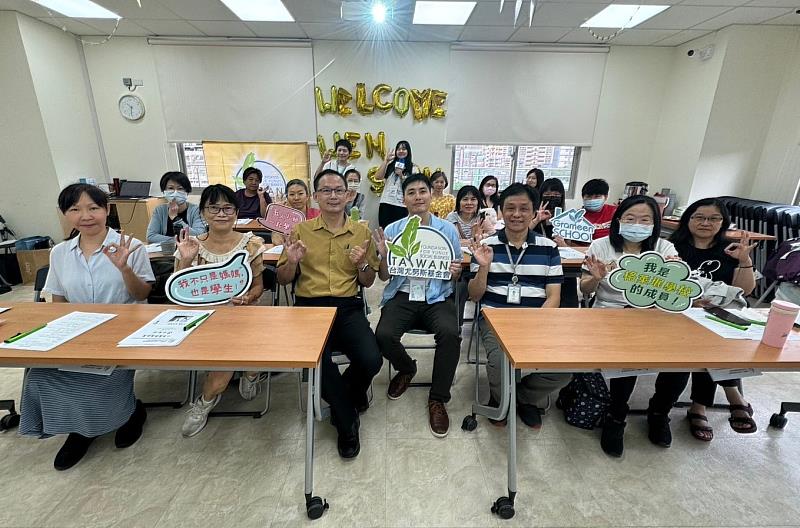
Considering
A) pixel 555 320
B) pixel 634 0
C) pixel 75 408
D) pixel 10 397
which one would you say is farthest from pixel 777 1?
pixel 10 397

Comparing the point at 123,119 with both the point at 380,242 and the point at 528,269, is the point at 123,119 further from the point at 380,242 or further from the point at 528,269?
the point at 528,269

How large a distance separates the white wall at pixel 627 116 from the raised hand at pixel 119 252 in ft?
19.5

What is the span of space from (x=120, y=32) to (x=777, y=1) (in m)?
7.77

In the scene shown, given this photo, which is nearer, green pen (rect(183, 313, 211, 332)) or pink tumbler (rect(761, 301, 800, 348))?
pink tumbler (rect(761, 301, 800, 348))

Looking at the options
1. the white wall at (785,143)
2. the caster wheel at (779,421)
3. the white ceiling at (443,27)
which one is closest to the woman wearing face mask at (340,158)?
the white ceiling at (443,27)

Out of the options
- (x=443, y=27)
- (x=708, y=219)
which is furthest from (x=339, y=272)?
(x=443, y=27)

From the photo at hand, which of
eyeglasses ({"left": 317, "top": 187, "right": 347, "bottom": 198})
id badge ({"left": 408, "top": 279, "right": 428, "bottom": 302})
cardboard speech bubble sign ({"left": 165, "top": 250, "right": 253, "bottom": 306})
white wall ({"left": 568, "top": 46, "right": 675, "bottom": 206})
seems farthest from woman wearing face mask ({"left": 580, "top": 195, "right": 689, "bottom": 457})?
white wall ({"left": 568, "top": 46, "right": 675, "bottom": 206})

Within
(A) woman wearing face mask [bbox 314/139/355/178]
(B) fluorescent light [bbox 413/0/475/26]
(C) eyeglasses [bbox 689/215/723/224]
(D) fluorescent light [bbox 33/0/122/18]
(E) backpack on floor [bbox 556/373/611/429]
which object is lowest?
(E) backpack on floor [bbox 556/373/611/429]

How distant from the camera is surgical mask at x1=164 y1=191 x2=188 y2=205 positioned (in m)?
2.99

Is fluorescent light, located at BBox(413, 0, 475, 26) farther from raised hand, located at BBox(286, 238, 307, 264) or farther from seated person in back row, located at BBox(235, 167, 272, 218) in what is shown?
raised hand, located at BBox(286, 238, 307, 264)

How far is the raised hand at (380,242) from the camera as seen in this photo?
2.06 m

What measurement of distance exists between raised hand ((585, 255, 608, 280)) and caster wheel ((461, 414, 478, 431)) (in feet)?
3.45

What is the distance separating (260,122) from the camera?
5.30m

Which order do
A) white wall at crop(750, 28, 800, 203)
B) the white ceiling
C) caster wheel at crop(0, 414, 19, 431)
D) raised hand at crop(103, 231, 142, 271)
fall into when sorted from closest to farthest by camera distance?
raised hand at crop(103, 231, 142, 271) < caster wheel at crop(0, 414, 19, 431) < the white ceiling < white wall at crop(750, 28, 800, 203)
